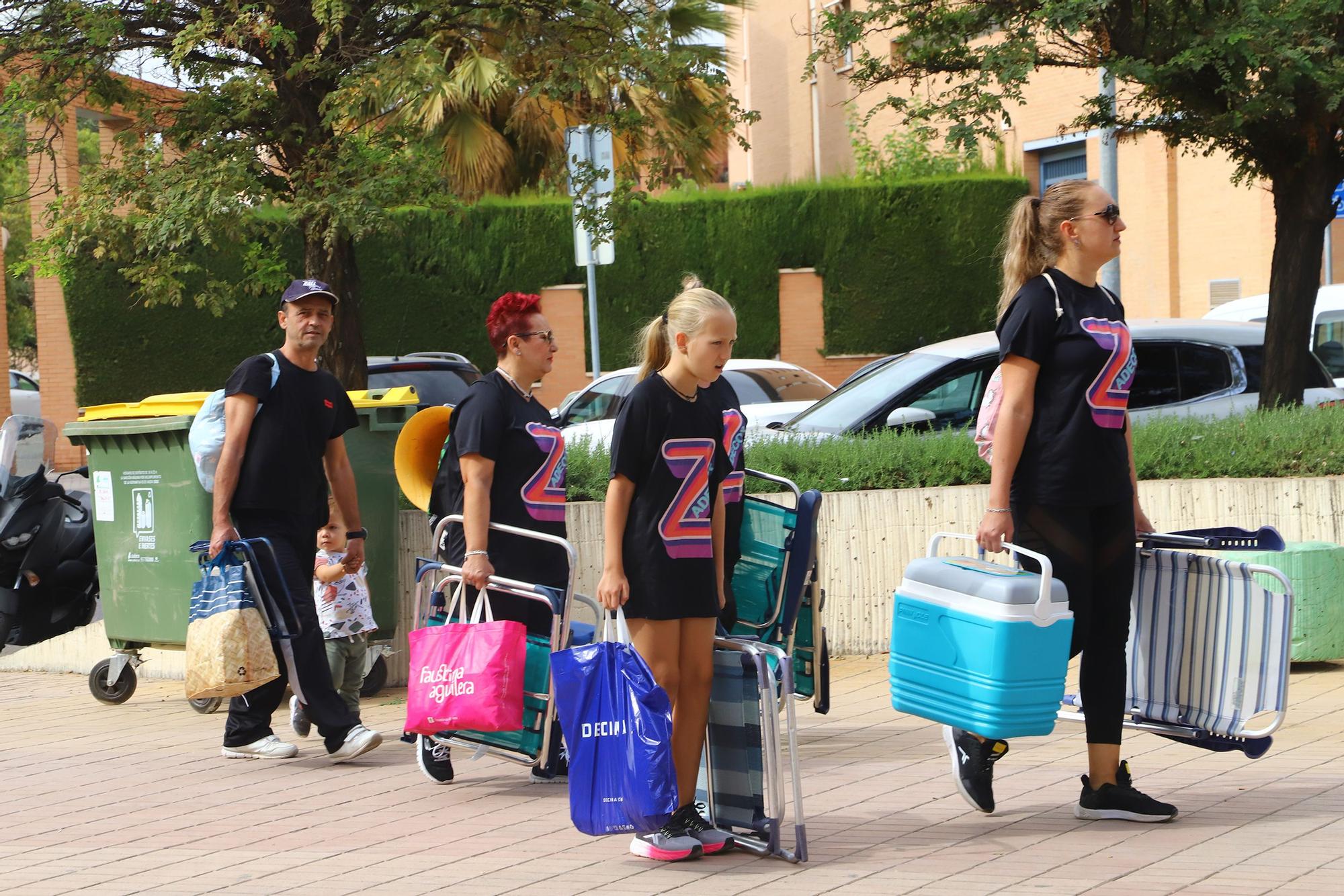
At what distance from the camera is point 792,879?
15.1ft

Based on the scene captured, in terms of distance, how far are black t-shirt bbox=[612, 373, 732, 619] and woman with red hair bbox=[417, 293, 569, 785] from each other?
106 cm

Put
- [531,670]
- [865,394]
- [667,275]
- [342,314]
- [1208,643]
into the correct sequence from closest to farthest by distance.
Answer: [1208,643] → [531,670] → [342,314] → [865,394] → [667,275]

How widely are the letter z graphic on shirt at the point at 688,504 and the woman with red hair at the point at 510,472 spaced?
1131mm

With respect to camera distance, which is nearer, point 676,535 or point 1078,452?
point 676,535

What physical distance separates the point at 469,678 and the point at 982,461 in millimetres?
4217

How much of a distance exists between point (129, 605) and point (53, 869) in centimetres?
295

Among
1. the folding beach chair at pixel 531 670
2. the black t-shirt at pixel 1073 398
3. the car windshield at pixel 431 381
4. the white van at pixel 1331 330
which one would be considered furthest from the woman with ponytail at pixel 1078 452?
the white van at pixel 1331 330

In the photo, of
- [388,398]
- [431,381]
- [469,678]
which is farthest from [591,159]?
[469,678]

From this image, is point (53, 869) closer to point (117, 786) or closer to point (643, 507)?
point (117, 786)

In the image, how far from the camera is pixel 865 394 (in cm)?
1179

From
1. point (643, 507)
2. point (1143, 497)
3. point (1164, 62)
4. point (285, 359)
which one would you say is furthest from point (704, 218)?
point (643, 507)

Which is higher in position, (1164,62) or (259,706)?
(1164,62)

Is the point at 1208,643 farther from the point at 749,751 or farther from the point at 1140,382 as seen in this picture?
the point at 1140,382

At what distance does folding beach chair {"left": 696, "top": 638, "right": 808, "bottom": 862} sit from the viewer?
4.68 m
